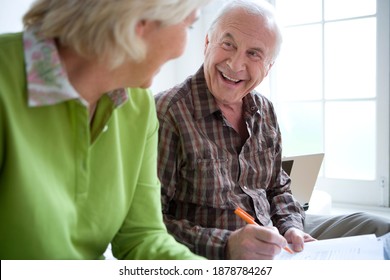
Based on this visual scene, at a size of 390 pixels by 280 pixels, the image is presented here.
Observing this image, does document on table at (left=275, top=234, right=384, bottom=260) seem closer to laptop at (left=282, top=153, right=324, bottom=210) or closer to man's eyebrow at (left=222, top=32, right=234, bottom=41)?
laptop at (left=282, top=153, right=324, bottom=210)

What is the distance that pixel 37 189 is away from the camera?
69 centimetres

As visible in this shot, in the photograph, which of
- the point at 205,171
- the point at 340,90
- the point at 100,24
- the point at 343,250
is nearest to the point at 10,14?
the point at 205,171

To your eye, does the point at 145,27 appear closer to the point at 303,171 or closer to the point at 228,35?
the point at 228,35

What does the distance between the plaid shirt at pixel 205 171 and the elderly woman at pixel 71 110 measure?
1.21ft

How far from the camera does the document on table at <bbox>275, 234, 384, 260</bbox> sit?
1027 mm

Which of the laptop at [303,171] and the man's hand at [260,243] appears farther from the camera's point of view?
the laptop at [303,171]

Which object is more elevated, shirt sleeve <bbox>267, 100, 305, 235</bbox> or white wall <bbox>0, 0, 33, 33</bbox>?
white wall <bbox>0, 0, 33, 33</bbox>

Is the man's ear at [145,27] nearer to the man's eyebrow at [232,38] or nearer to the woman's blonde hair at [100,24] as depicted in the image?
the woman's blonde hair at [100,24]

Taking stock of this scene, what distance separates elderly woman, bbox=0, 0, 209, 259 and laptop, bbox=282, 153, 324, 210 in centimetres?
93

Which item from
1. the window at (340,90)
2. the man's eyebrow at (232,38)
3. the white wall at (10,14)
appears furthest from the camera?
the window at (340,90)

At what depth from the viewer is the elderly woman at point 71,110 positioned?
0.68 meters

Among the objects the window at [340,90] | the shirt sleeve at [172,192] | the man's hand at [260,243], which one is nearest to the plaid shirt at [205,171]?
the shirt sleeve at [172,192]

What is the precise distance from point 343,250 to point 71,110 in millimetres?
778

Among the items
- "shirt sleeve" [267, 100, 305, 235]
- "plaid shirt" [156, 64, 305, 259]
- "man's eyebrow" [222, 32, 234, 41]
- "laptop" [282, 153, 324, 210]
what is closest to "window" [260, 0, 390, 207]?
"laptop" [282, 153, 324, 210]
